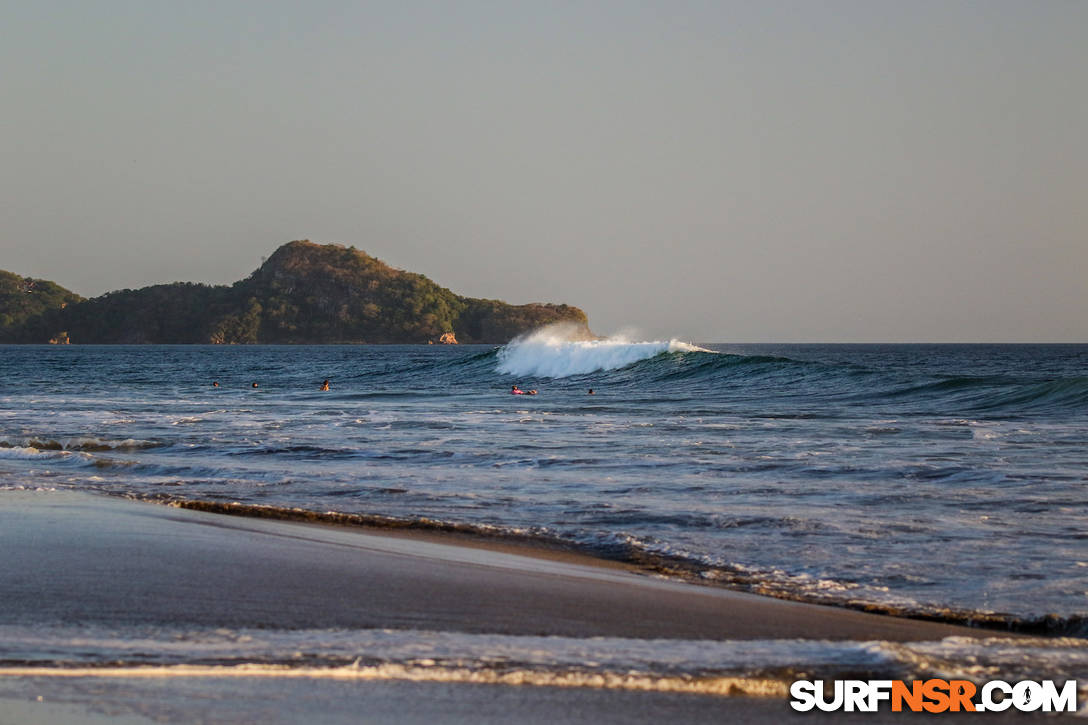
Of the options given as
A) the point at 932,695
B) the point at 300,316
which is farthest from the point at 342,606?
the point at 300,316

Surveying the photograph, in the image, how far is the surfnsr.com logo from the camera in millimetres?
3787

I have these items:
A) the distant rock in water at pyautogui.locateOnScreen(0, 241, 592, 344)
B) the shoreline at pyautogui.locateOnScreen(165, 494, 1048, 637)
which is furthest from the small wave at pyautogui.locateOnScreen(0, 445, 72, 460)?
the distant rock in water at pyautogui.locateOnScreen(0, 241, 592, 344)

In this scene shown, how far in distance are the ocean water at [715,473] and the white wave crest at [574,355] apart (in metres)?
15.8

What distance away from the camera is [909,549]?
6.93m

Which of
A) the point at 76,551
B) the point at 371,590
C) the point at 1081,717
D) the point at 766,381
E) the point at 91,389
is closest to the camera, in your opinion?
the point at 1081,717

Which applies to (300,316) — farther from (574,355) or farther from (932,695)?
(932,695)

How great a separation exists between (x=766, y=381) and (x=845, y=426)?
1413cm

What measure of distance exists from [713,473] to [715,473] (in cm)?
2

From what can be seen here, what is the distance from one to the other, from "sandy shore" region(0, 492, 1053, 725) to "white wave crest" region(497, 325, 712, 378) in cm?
3403

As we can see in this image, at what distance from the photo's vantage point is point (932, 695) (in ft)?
12.8

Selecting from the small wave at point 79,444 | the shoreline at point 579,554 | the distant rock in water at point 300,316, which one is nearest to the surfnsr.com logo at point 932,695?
the shoreline at point 579,554

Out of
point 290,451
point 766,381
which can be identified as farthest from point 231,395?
point 290,451

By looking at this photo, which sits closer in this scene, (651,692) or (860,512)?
(651,692)

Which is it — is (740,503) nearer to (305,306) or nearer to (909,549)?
(909,549)
